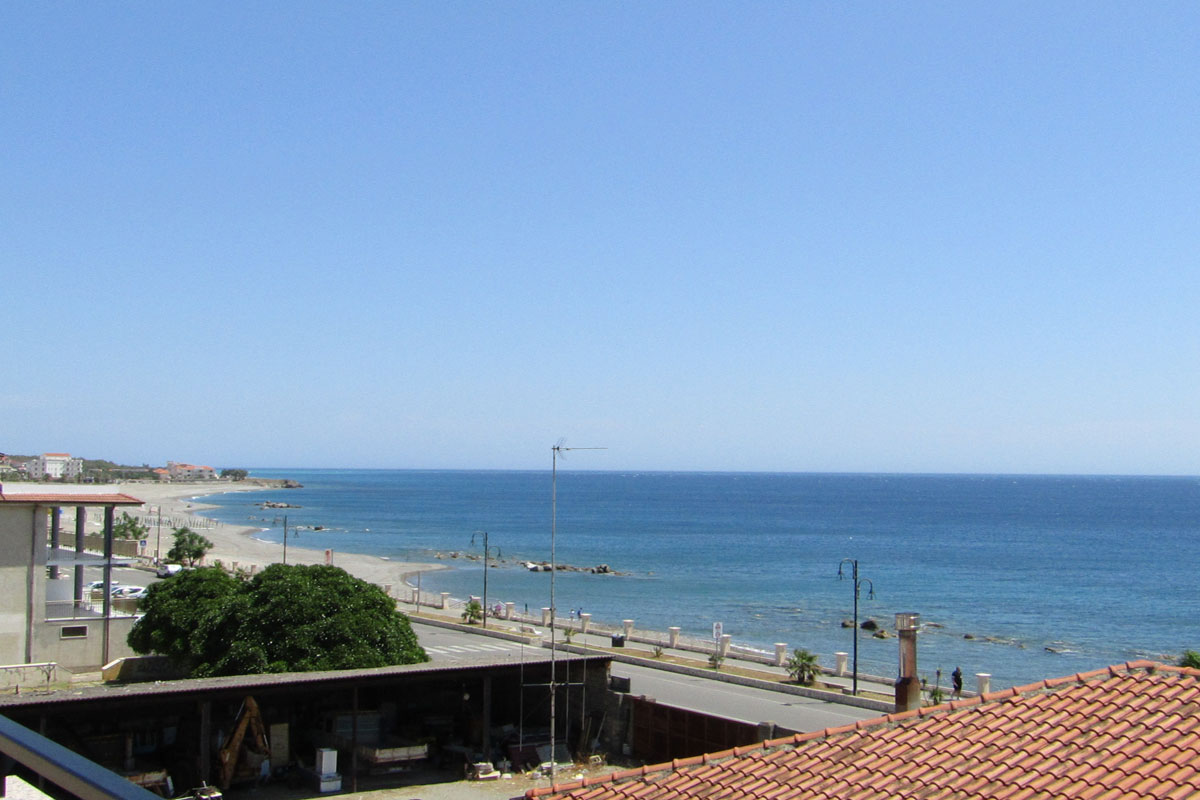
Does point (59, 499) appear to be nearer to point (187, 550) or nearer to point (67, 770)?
point (67, 770)

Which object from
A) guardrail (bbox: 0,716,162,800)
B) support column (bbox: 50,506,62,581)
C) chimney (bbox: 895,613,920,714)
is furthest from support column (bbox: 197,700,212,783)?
guardrail (bbox: 0,716,162,800)

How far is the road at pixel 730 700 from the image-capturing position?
94.2 feet

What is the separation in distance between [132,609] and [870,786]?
42.3m

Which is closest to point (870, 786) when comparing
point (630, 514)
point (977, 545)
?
point (977, 545)

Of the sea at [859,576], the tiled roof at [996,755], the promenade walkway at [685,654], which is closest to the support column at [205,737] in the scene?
the sea at [859,576]

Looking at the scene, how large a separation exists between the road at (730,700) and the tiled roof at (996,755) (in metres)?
14.8

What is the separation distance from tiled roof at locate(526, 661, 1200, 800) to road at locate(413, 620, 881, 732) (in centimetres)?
1476

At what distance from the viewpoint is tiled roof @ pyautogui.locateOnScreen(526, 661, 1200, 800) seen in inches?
352

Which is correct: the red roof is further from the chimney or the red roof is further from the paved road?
the chimney

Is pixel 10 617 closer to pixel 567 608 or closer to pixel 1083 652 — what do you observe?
pixel 567 608

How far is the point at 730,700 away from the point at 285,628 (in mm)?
13013

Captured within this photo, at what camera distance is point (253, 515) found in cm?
18188

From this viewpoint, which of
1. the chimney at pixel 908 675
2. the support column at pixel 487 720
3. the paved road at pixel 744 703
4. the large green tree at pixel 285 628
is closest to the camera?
the chimney at pixel 908 675

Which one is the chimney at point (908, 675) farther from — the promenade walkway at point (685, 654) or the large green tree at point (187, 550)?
the large green tree at point (187, 550)
